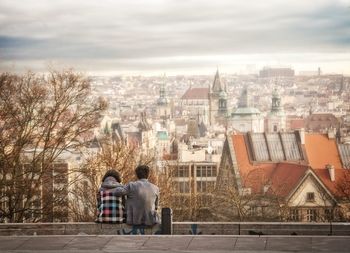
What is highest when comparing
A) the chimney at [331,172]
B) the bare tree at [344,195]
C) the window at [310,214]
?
the bare tree at [344,195]

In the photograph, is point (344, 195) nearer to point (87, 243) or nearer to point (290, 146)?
point (87, 243)

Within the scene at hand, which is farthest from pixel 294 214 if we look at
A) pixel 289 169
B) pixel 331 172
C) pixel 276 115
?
pixel 276 115

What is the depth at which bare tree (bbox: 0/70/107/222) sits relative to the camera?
10.4 metres

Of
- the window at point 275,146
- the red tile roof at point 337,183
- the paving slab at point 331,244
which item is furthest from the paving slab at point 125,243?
the window at point 275,146

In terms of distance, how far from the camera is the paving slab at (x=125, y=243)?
12.3 feet

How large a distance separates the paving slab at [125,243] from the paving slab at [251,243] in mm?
396

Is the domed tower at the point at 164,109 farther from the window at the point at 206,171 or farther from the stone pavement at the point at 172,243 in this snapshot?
the stone pavement at the point at 172,243

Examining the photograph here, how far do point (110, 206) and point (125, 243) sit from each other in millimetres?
330

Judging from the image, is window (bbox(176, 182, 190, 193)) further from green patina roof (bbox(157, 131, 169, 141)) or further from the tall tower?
the tall tower

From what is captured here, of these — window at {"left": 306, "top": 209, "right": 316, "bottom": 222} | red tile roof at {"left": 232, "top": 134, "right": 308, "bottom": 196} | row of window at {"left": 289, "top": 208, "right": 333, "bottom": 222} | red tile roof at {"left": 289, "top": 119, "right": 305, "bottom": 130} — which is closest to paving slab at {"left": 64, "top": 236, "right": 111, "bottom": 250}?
window at {"left": 306, "top": 209, "right": 316, "bottom": 222}

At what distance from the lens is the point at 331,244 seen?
12.3ft

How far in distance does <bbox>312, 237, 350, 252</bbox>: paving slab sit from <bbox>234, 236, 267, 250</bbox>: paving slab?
Result: 21 centimetres

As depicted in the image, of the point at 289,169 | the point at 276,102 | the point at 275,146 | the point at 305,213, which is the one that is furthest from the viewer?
the point at 276,102

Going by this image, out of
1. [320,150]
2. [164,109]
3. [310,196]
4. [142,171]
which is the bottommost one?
[310,196]
